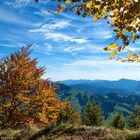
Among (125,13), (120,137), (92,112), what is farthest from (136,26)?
(92,112)

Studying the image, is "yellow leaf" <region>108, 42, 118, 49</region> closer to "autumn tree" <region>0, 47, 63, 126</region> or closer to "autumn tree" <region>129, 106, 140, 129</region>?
"autumn tree" <region>0, 47, 63, 126</region>

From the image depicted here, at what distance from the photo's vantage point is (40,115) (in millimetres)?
28766

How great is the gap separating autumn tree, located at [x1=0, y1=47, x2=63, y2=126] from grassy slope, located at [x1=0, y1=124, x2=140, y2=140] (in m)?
8.74

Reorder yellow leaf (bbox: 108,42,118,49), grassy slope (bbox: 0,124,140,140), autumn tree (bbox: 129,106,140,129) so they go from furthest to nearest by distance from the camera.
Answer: autumn tree (bbox: 129,106,140,129) < grassy slope (bbox: 0,124,140,140) < yellow leaf (bbox: 108,42,118,49)

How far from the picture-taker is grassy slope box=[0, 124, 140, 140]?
16188 millimetres

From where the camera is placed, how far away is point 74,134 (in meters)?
17.4

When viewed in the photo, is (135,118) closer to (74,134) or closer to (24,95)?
(24,95)

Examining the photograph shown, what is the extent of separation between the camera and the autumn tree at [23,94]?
27.9 m

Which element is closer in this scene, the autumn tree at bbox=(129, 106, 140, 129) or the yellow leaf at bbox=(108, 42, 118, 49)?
the yellow leaf at bbox=(108, 42, 118, 49)

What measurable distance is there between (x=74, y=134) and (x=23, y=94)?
12.2 meters

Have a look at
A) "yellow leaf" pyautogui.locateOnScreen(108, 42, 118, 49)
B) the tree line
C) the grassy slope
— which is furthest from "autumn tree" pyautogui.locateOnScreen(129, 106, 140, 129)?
"yellow leaf" pyautogui.locateOnScreen(108, 42, 118, 49)

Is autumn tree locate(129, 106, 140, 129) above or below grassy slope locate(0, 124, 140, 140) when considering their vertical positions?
below

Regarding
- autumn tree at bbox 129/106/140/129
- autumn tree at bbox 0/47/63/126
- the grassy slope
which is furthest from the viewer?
autumn tree at bbox 129/106/140/129

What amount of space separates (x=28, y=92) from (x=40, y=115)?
256 cm
